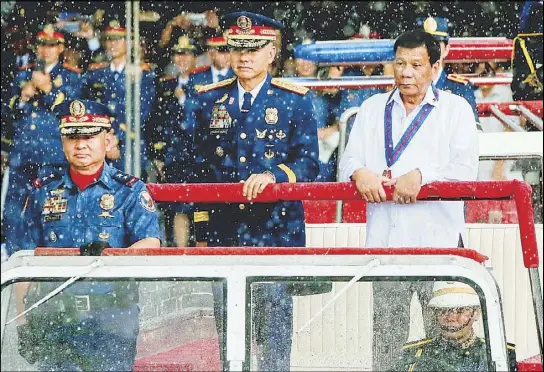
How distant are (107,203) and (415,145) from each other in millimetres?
1217

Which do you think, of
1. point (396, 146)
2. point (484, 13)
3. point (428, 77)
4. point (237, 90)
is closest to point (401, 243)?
point (396, 146)

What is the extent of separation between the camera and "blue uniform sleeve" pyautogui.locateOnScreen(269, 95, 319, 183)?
4.33 metres

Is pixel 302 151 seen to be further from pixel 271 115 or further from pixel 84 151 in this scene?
pixel 84 151

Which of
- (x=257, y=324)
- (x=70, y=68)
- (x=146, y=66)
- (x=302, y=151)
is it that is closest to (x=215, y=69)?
(x=146, y=66)

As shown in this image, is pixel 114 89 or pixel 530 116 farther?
pixel 114 89

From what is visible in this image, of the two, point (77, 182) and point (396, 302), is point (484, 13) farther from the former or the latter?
point (396, 302)

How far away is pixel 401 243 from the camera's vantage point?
4.22 m

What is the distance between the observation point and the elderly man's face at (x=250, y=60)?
4598 mm

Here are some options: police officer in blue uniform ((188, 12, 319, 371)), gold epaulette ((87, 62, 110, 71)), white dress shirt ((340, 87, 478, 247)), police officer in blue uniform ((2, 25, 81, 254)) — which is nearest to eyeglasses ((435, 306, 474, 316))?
white dress shirt ((340, 87, 478, 247))

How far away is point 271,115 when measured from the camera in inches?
182

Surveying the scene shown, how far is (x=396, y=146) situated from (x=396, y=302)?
1.40 meters

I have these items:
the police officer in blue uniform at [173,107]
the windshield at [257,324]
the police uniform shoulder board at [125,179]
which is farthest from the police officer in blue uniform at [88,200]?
the police officer in blue uniform at [173,107]

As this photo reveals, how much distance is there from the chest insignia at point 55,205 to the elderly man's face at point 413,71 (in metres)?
1.38

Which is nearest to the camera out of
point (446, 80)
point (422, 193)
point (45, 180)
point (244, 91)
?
point (422, 193)
